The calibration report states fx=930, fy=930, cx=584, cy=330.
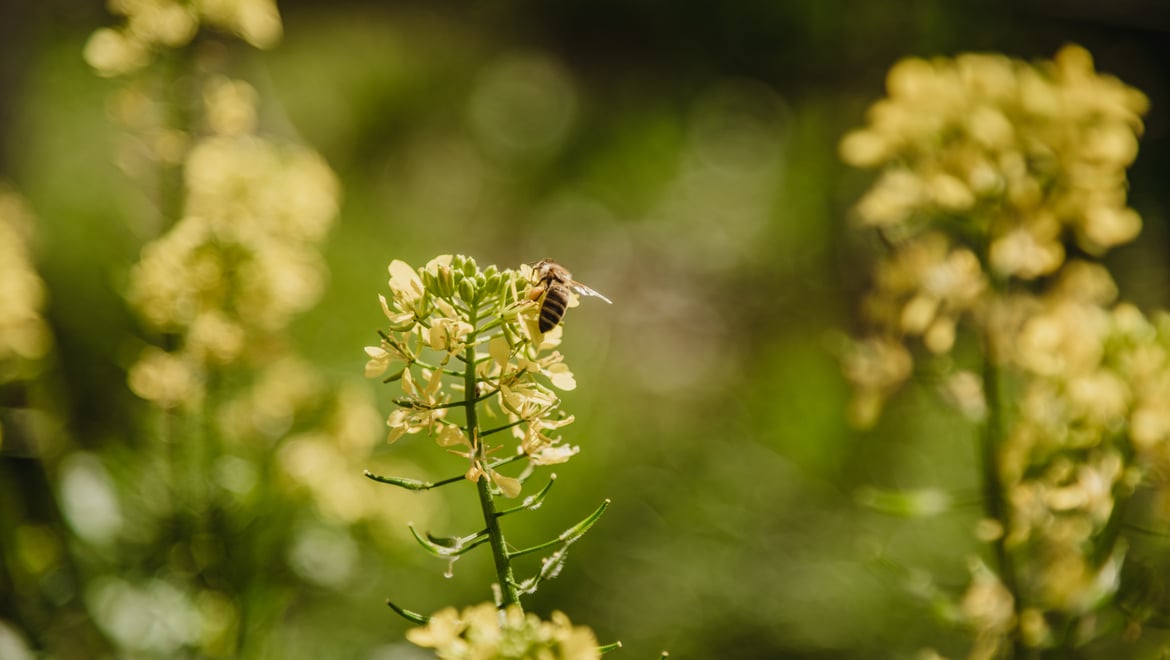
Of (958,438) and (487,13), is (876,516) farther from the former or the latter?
(487,13)

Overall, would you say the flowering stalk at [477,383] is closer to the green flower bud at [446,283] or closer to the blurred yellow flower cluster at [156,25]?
the green flower bud at [446,283]

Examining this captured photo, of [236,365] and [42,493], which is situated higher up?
[236,365]

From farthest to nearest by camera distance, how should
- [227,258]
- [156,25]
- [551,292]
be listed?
[227,258]
[156,25]
[551,292]

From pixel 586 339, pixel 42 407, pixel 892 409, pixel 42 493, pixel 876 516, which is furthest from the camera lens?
pixel 586 339

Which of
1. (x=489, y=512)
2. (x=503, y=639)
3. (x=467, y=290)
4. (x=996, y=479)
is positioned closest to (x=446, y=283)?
(x=467, y=290)

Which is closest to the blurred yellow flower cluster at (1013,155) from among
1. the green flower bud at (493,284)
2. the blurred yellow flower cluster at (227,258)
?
the green flower bud at (493,284)

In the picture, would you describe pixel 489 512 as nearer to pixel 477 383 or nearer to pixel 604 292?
pixel 477 383

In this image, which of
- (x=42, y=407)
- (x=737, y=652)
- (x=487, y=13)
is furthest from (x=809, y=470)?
(x=487, y=13)
